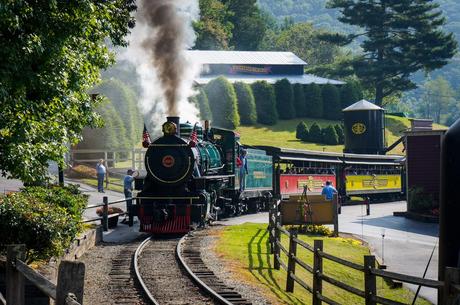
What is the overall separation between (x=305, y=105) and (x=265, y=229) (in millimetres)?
59782

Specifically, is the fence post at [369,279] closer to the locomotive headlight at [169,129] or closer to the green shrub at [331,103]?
the locomotive headlight at [169,129]

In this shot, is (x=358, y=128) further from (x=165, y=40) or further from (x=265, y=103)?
(x=165, y=40)

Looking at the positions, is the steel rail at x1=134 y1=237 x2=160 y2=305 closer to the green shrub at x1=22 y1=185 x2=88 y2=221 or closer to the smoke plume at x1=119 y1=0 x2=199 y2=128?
the green shrub at x1=22 y1=185 x2=88 y2=221

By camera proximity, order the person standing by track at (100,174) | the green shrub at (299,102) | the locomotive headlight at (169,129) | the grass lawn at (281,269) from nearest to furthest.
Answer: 1. the grass lawn at (281,269)
2. the locomotive headlight at (169,129)
3. the person standing by track at (100,174)
4. the green shrub at (299,102)

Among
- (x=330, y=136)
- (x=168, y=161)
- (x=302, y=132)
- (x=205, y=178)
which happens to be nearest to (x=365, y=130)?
(x=330, y=136)

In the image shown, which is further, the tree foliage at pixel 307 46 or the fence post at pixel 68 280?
the tree foliage at pixel 307 46

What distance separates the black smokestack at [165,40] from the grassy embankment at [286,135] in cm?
3573

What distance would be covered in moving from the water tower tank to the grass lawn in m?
36.3

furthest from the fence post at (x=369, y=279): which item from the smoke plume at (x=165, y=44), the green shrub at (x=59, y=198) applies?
the smoke plume at (x=165, y=44)

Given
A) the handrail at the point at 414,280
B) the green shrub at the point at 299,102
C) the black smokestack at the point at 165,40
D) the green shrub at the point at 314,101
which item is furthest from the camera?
the green shrub at the point at 314,101

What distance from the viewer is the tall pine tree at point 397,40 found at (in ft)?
286

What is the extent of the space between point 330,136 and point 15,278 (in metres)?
63.5

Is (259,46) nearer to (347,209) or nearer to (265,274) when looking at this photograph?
(347,209)

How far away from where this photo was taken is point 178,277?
51.4ft
